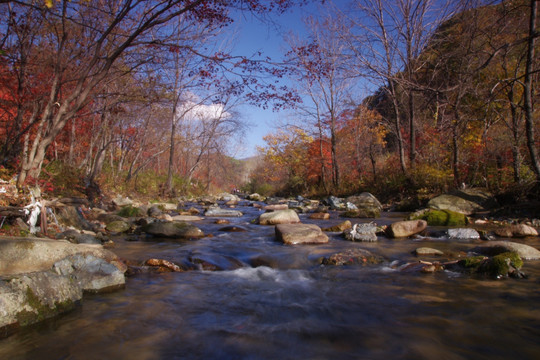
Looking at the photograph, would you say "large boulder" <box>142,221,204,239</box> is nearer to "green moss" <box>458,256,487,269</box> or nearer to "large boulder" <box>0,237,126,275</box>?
"large boulder" <box>0,237,126,275</box>

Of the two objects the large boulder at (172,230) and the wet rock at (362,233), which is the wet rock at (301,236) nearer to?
the wet rock at (362,233)

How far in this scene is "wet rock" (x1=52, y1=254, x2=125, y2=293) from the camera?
3609 millimetres

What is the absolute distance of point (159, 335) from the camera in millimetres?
2768

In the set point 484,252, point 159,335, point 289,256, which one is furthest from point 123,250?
point 484,252

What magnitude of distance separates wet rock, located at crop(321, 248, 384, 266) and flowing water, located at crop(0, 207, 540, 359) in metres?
0.17

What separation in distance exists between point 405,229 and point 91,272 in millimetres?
5991

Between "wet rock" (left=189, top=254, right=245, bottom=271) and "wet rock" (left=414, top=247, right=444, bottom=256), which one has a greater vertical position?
"wet rock" (left=414, top=247, right=444, bottom=256)

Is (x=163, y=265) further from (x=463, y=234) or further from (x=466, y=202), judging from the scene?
(x=466, y=202)

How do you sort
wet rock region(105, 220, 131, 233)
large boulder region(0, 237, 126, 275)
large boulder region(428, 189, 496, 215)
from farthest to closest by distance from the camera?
large boulder region(428, 189, 496, 215) < wet rock region(105, 220, 131, 233) < large boulder region(0, 237, 126, 275)

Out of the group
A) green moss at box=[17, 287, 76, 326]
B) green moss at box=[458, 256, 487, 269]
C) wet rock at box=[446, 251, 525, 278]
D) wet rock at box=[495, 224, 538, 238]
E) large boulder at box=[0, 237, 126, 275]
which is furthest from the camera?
wet rock at box=[495, 224, 538, 238]

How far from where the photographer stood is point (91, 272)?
376cm

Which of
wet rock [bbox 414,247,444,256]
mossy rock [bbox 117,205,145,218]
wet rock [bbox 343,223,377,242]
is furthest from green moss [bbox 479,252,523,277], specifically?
mossy rock [bbox 117,205,145,218]

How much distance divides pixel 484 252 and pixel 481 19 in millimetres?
4554

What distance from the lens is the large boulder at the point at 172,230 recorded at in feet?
23.9
